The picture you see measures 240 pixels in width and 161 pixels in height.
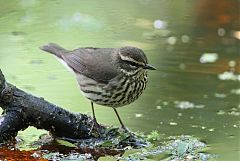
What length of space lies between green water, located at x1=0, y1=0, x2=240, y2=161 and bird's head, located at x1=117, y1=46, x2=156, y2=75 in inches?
23.3

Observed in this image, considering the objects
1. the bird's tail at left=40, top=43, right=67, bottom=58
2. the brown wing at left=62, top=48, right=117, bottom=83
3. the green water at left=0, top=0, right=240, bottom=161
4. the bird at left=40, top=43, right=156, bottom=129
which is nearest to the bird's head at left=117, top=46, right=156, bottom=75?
the bird at left=40, top=43, right=156, bottom=129

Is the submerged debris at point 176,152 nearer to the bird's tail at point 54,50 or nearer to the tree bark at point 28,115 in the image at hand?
the tree bark at point 28,115

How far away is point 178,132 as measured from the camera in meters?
6.78

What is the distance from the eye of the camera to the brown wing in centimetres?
665

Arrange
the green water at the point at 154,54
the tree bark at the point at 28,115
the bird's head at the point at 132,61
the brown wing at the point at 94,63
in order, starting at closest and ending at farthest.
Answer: the tree bark at the point at 28,115 < the bird's head at the point at 132,61 < the brown wing at the point at 94,63 < the green water at the point at 154,54

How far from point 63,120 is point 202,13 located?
5.92 meters

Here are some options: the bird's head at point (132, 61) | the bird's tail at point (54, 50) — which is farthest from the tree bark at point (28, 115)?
the bird's tail at point (54, 50)

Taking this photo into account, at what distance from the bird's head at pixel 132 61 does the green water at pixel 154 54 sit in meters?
0.59

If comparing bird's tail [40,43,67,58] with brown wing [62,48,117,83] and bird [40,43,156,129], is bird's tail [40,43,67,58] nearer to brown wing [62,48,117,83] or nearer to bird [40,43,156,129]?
brown wing [62,48,117,83]

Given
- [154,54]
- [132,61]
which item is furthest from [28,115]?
[154,54]

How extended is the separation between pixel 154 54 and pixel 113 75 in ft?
8.78

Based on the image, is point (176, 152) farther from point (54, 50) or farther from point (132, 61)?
point (54, 50)

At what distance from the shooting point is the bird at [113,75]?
21.3 ft

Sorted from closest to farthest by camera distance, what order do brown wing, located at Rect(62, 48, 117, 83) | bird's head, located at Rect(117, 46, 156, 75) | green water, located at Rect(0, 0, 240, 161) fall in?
bird's head, located at Rect(117, 46, 156, 75) < brown wing, located at Rect(62, 48, 117, 83) < green water, located at Rect(0, 0, 240, 161)
